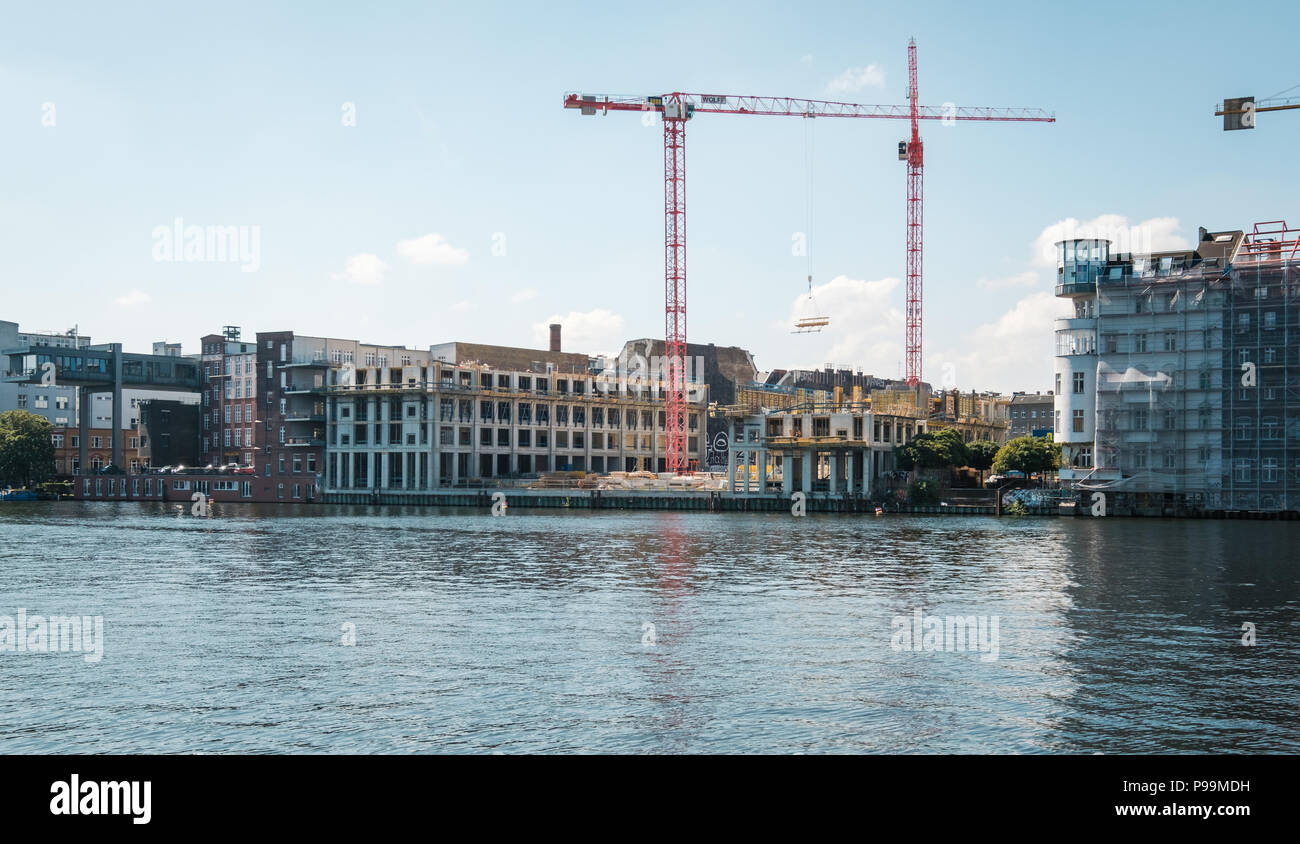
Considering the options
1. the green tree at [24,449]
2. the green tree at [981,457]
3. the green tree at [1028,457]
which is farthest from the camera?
the green tree at [24,449]

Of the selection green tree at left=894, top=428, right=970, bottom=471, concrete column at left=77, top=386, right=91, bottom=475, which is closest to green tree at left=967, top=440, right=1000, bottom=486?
green tree at left=894, top=428, right=970, bottom=471

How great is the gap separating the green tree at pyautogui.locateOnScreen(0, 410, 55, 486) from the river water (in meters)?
118

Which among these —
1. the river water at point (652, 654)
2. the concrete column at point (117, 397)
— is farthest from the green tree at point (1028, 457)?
the concrete column at point (117, 397)

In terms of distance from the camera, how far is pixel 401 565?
214ft

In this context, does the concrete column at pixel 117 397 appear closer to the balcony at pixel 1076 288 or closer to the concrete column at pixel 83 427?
the concrete column at pixel 83 427

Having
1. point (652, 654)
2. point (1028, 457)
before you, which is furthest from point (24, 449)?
point (652, 654)

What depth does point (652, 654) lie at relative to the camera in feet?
111

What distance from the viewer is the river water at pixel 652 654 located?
24.6 meters

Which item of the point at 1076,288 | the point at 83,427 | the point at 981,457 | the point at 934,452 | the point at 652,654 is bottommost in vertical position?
the point at 652,654

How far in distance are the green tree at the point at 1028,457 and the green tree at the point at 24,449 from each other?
141 meters

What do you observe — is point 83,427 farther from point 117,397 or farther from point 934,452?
point 934,452

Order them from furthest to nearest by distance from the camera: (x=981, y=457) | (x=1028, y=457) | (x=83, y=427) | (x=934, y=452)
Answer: (x=83, y=427)
(x=981, y=457)
(x=934, y=452)
(x=1028, y=457)

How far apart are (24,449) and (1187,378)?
160 m
